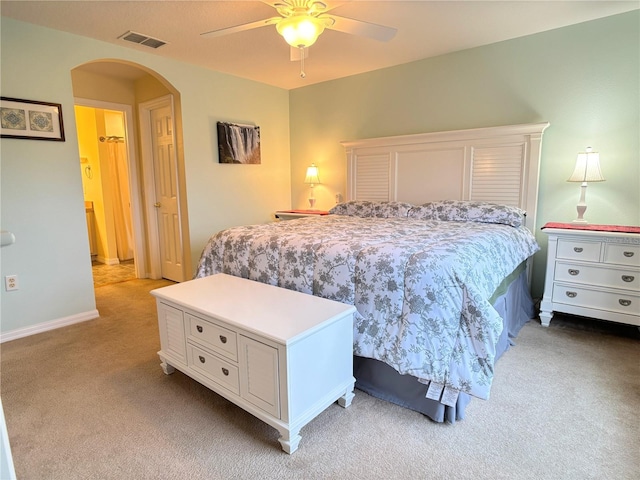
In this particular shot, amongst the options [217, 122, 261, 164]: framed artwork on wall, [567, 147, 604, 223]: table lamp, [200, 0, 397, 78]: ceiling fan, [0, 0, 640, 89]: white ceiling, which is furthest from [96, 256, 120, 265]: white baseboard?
[567, 147, 604, 223]: table lamp

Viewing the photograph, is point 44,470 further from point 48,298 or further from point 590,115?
point 590,115

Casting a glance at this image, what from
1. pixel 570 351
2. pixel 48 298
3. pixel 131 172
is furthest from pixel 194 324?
pixel 131 172

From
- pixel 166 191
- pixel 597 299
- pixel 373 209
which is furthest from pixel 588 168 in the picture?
pixel 166 191

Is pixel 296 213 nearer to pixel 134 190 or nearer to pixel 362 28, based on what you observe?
pixel 134 190

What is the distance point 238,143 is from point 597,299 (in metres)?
3.69

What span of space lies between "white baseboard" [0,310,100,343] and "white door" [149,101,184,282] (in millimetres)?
1128

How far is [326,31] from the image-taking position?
116 inches

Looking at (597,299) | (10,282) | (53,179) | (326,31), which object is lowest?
(597,299)

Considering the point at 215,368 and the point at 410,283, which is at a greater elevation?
the point at 410,283

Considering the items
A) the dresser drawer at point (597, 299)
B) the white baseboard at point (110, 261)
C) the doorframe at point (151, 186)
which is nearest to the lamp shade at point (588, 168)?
the dresser drawer at point (597, 299)

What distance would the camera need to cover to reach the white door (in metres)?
4.09

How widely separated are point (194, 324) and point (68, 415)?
77 centimetres

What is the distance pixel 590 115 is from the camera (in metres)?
2.93

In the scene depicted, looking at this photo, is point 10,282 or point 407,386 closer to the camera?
point 407,386
